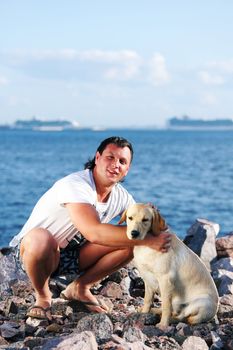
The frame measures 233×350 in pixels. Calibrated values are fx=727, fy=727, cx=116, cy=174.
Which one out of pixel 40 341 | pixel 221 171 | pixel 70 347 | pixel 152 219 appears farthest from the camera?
pixel 221 171

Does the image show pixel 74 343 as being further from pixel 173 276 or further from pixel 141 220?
pixel 173 276

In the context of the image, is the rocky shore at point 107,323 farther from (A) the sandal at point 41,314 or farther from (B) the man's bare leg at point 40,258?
(B) the man's bare leg at point 40,258

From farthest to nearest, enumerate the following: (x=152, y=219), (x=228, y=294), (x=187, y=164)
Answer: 1. (x=187, y=164)
2. (x=228, y=294)
3. (x=152, y=219)

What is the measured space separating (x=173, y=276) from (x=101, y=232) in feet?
2.14

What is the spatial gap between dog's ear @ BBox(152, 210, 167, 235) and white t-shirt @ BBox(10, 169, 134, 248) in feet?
2.15

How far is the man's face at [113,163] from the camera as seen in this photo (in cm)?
593

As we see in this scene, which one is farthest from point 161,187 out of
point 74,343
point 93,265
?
point 74,343

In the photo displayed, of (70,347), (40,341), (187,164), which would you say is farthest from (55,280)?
(187,164)

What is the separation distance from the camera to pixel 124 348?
4.57 metres

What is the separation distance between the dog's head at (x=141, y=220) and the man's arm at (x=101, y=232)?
0.11 meters

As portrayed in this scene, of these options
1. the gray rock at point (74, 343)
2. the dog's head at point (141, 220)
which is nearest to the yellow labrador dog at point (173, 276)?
the dog's head at point (141, 220)

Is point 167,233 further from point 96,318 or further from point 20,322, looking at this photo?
point 20,322

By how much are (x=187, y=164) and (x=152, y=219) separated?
2065 inches

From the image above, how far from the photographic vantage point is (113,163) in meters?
5.93
